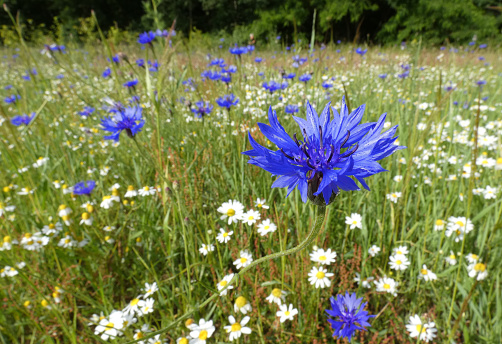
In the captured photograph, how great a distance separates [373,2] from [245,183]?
46.7 ft

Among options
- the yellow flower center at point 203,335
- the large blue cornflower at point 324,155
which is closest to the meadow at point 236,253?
the yellow flower center at point 203,335

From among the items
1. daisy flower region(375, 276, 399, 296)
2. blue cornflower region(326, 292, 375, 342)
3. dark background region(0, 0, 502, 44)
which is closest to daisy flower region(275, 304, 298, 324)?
blue cornflower region(326, 292, 375, 342)

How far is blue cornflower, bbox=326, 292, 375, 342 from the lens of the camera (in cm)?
77

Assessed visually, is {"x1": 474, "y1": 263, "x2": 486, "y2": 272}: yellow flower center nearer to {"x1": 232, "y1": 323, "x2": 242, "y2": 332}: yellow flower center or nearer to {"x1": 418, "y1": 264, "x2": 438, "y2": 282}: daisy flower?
{"x1": 418, "y1": 264, "x2": 438, "y2": 282}: daisy flower

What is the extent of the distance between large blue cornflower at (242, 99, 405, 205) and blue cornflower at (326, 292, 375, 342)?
1.61 ft

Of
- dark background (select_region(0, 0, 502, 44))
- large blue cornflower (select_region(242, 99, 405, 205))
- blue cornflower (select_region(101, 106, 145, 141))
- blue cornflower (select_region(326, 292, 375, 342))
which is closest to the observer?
large blue cornflower (select_region(242, 99, 405, 205))

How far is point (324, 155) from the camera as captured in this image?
1.72 feet

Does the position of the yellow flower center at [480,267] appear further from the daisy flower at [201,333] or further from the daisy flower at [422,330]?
the daisy flower at [201,333]

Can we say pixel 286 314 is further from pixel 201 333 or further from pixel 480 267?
pixel 480 267

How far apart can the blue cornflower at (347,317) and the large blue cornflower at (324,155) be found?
0.49 m

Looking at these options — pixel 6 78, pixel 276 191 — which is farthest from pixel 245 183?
pixel 6 78

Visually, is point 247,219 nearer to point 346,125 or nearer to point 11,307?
point 346,125

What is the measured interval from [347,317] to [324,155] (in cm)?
56

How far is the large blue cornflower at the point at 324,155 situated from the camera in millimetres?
446
